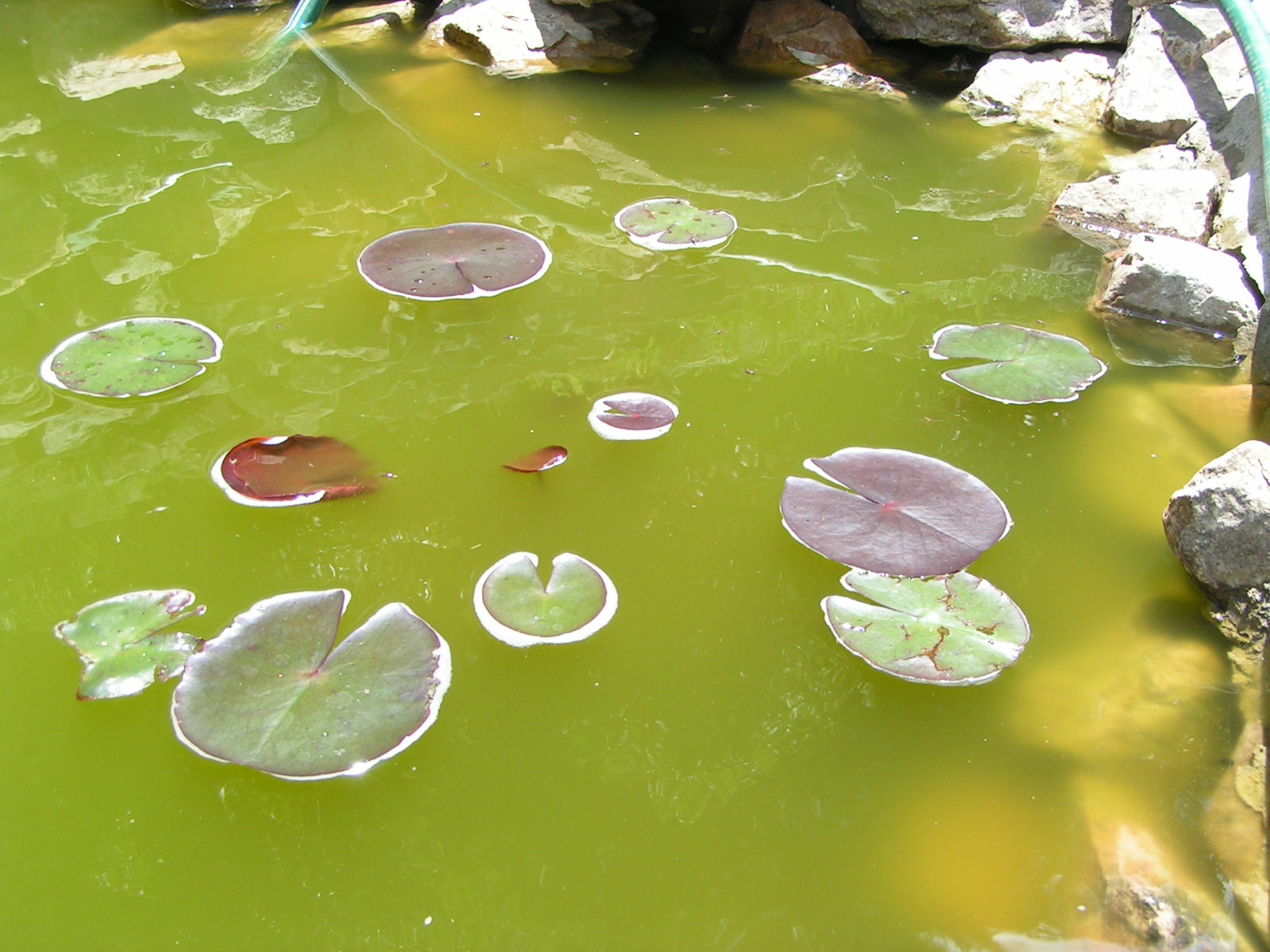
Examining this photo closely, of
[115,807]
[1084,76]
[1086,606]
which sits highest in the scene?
[1084,76]

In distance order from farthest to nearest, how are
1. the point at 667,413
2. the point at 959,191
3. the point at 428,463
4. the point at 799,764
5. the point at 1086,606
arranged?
Result: the point at 959,191, the point at 667,413, the point at 428,463, the point at 1086,606, the point at 799,764

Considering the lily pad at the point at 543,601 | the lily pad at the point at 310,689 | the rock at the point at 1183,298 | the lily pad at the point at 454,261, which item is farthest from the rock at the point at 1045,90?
the lily pad at the point at 310,689

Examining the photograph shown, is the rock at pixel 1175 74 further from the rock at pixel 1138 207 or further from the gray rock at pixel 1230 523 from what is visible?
the gray rock at pixel 1230 523

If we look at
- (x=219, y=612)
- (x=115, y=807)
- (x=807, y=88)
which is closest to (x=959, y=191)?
(x=807, y=88)

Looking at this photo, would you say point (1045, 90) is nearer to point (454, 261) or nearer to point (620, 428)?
point (454, 261)

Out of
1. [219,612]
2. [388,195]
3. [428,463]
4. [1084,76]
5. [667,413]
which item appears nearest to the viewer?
[219,612]

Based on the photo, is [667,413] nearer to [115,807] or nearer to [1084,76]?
[115,807]

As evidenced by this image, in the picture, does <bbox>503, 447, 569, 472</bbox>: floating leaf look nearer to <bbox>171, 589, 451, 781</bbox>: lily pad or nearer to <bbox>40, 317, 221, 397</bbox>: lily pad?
<bbox>171, 589, 451, 781</bbox>: lily pad
